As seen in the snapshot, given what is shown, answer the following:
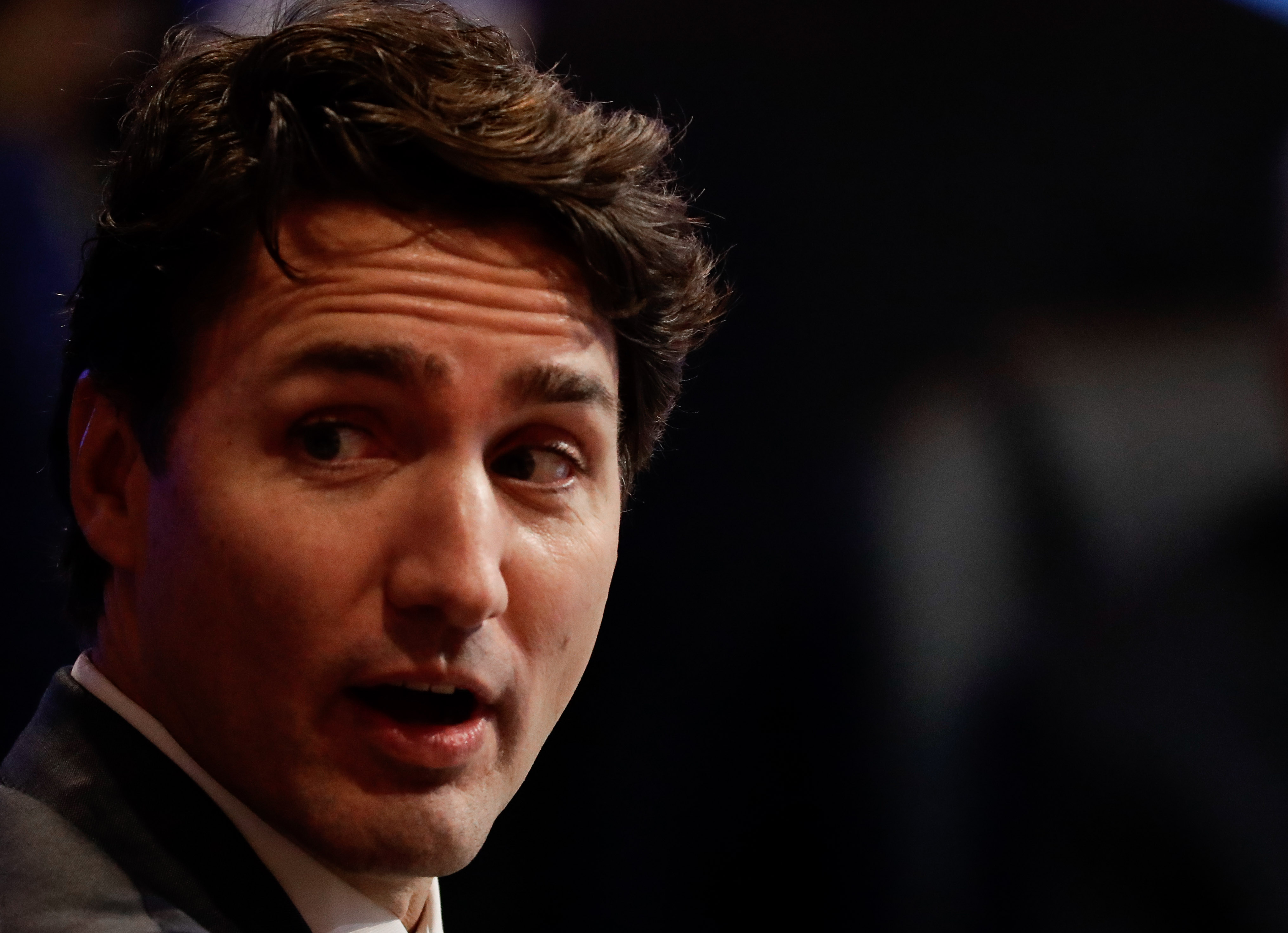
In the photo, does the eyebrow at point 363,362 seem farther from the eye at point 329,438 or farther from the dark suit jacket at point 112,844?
the dark suit jacket at point 112,844

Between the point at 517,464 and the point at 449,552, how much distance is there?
0.54 ft

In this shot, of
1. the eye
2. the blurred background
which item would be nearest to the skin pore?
the eye

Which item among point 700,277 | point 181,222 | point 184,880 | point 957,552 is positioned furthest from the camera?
point 957,552

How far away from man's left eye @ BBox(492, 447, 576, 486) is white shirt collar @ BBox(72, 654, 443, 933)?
0.37 meters

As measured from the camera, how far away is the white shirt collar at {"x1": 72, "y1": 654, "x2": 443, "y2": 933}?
3.44 feet

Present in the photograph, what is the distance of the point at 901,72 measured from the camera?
2215mm

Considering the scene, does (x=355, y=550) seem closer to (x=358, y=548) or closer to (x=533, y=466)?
(x=358, y=548)

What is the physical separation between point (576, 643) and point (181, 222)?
530 millimetres

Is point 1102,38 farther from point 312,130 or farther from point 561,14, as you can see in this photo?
point 312,130

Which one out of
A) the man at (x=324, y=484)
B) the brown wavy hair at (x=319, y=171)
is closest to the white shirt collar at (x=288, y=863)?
the man at (x=324, y=484)

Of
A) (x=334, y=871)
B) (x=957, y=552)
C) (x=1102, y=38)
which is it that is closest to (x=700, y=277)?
(x=334, y=871)

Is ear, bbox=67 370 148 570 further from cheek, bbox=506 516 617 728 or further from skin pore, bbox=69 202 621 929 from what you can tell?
cheek, bbox=506 516 617 728

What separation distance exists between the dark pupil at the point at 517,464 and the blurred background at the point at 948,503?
0.90 metres

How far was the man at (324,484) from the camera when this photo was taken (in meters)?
1.00
